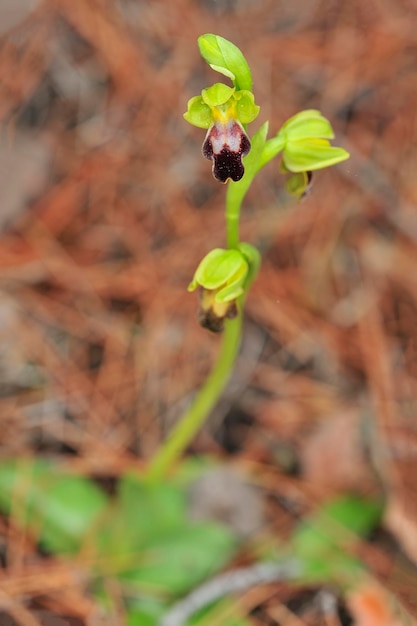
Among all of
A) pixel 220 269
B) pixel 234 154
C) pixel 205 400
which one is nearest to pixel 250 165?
pixel 234 154

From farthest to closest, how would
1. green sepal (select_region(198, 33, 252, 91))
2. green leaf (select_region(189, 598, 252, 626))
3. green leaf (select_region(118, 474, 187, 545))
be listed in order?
1. green leaf (select_region(118, 474, 187, 545))
2. green leaf (select_region(189, 598, 252, 626))
3. green sepal (select_region(198, 33, 252, 91))

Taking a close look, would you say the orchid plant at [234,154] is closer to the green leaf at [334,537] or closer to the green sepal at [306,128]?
the green sepal at [306,128]

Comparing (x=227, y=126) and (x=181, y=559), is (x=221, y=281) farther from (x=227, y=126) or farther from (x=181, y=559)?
(x=181, y=559)

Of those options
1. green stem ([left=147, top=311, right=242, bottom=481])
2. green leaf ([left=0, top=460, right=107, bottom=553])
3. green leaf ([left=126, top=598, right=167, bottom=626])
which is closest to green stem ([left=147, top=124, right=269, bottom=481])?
green stem ([left=147, top=311, right=242, bottom=481])

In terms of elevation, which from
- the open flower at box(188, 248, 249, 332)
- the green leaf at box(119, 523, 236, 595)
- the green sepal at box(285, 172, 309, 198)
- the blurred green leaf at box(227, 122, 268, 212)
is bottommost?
the green leaf at box(119, 523, 236, 595)

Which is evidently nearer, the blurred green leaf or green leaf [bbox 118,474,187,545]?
the blurred green leaf

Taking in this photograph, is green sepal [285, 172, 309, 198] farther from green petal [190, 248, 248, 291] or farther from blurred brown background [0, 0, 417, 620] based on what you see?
blurred brown background [0, 0, 417, 620]

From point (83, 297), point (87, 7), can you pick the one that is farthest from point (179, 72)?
point (83, 297)
